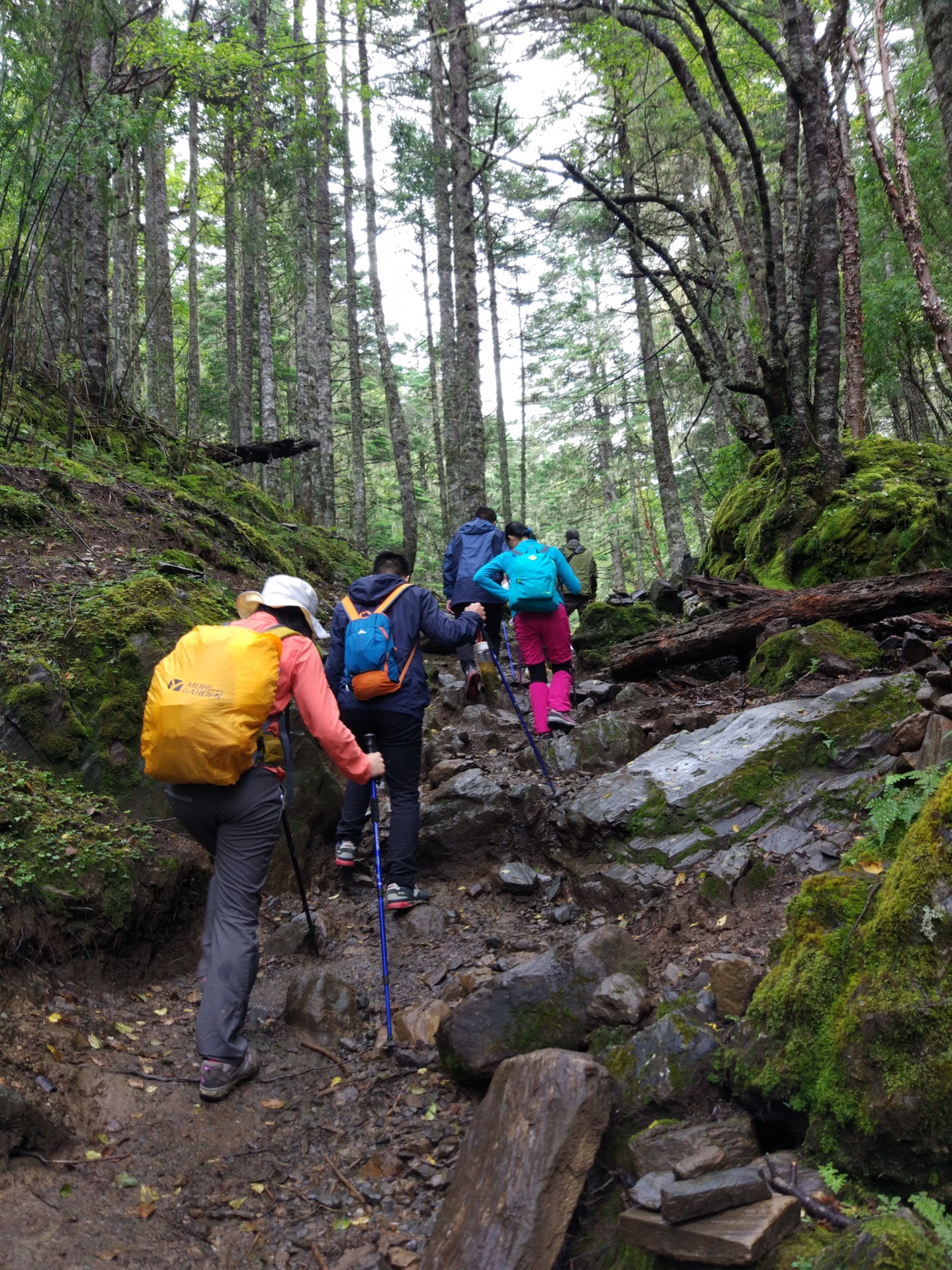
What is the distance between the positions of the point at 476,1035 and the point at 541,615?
4.90m

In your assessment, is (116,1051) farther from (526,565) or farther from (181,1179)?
(526,565)

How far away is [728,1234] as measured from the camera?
225 cm

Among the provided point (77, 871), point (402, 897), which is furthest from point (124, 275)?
point (402, 897)

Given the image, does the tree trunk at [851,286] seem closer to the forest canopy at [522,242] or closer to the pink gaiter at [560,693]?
the forest canopy at [522,242]

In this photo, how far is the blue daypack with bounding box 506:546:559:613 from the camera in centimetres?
780

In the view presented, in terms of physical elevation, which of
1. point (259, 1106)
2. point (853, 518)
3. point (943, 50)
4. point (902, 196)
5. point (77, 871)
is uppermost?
point (902, 196)

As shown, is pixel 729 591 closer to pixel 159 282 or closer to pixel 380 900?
pixel 380 900

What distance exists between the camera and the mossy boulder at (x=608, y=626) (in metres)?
11.2

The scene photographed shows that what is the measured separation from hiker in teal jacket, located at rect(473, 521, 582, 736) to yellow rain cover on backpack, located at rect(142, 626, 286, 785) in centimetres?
423

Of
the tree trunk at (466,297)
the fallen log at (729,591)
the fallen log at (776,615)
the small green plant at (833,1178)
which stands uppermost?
the tree trunk at (466,297)

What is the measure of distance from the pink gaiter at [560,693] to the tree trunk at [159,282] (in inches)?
430

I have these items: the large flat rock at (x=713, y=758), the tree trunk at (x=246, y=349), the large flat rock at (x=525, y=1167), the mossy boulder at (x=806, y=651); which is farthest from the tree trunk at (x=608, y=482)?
the large flat rock at (x=525, y=1167)

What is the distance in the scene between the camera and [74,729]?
5.19 metres

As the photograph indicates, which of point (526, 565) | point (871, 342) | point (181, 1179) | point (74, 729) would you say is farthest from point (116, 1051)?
point (871, 342)
